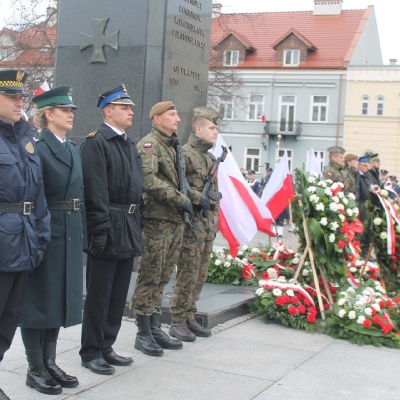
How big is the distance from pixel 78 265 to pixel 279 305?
2937 mm

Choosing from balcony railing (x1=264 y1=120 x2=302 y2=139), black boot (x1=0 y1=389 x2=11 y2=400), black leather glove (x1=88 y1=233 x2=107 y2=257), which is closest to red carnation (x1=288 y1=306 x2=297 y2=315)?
black leather glove (x1=88 y1=233 x2=107 y2=257)

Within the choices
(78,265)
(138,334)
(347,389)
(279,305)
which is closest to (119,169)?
(78,265)

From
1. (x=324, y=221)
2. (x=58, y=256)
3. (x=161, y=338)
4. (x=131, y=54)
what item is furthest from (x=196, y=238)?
(x=131, y=54)

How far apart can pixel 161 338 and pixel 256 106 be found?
40035mm

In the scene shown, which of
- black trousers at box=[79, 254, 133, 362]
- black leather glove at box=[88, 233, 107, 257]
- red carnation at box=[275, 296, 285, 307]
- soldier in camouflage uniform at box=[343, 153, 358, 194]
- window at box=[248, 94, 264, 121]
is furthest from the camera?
window at box=[248, 94, 264, 121]

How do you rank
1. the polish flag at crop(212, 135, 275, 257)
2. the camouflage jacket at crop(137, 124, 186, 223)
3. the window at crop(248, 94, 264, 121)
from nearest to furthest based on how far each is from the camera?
the camouflage jacket at crop(137, 124, 186, 223)
the polish flag at crop(212, 135, 275, 257)
the window at crop(248, 94, 264, 121)

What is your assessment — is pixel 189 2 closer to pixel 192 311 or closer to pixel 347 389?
pixel 192 311

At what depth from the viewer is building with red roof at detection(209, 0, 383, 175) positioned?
4325 centimetres

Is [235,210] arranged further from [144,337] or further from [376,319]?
[144,337]

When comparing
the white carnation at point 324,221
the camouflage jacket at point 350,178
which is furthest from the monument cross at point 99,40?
the camouflage jacket at point 350,178

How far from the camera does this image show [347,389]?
16.6 ft

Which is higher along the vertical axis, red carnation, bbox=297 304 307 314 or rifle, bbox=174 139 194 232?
rifle, bbox=174 139 194 232

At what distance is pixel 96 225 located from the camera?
486 cm

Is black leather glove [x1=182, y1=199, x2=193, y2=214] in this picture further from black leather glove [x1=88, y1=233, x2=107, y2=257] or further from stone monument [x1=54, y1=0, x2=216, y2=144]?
stone monument [x1=54, y1=0, x2=216, y2=144]
